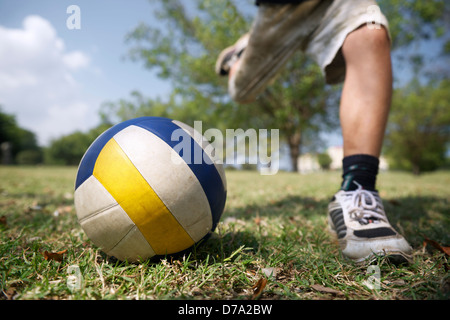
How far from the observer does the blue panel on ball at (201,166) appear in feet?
5.02

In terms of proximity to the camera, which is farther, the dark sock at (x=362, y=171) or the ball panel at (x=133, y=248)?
the dark sock at (x=362, y=171)

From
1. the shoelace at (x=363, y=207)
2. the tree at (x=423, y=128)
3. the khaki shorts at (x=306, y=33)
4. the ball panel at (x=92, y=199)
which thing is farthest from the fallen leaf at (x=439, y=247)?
the tree at (x=423, y=128)

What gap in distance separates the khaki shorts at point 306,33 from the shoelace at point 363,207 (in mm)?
1162

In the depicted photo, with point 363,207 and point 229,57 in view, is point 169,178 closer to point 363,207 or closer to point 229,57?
point 363,207

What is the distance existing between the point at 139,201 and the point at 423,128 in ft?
92.7

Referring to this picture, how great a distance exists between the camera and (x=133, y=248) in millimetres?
1478

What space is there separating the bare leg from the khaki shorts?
13 cm

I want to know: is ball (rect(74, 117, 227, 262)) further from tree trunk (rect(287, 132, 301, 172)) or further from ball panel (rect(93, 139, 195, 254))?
tree trunk (rect(287, 132, 301, 172))

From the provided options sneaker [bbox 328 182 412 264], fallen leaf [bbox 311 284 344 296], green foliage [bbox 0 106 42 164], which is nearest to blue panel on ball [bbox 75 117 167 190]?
fallen leaf [bbox 311 284 344 296]

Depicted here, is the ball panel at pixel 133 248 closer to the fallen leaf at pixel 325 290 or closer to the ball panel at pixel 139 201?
the ball panel at pixel 139 201

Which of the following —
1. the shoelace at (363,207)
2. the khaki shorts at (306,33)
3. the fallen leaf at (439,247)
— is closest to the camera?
the fallen leaf at (439,247)

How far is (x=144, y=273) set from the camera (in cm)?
144

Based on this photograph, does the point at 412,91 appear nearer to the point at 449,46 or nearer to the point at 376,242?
the point at 449,46
